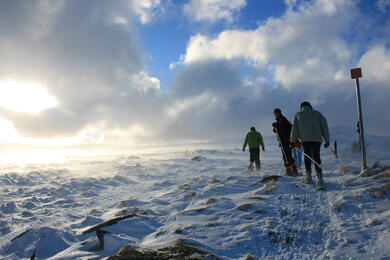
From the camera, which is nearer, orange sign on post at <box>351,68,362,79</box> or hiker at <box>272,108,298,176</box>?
orange sign on post at <box>351,68,362,79</box>

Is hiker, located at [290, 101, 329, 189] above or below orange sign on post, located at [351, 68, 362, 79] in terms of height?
below

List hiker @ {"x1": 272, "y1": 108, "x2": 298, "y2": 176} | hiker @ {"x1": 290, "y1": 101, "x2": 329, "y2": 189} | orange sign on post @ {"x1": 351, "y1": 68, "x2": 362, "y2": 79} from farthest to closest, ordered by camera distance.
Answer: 1. hiker @ {"x1": 272, "y1": 108, "x2": 298, "y2": 176}
2. orange sign on post @ {"x1": 351, "y1": 68, "x2": 362, "y2": 79}
3. hiker @ {"x1": 290, "y1": 101, "x2": 329, "y2": 189}

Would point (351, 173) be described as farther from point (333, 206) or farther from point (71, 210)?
point (71, 210)

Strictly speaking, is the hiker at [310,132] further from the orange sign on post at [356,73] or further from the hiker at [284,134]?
the hiker at [284,134]

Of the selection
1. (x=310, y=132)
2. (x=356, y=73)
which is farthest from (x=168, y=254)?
(x=356, y=73)

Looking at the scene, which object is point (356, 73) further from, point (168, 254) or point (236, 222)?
point (168, 254)

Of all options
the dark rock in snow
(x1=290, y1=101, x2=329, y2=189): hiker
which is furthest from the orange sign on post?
the dark rock in snow

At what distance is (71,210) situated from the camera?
8508mm

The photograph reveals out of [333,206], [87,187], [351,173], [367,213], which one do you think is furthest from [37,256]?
[351,173]

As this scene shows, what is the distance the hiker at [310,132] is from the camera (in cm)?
737

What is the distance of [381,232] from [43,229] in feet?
19.8

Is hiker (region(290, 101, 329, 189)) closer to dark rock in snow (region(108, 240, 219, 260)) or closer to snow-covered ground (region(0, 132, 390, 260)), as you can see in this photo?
snow-covered ground (region(0, 132, 390, 260))

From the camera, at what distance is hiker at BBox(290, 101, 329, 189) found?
7371 millimetres

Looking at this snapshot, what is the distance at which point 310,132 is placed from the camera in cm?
738
